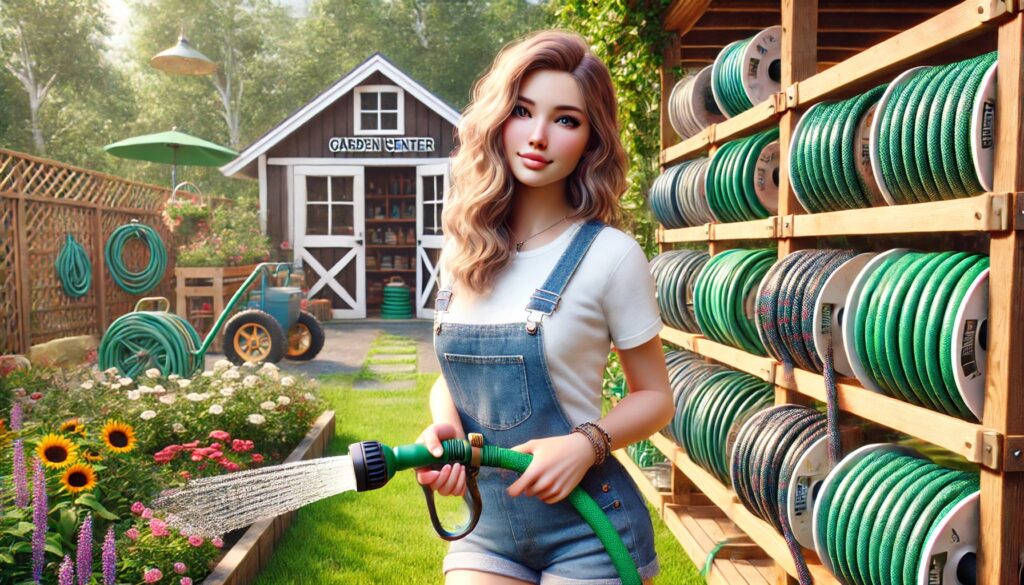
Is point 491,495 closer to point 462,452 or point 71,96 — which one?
point 462,452

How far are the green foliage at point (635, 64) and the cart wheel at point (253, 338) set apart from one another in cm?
421

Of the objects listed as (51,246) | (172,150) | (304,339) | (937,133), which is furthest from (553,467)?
(172,150)

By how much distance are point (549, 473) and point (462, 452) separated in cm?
15

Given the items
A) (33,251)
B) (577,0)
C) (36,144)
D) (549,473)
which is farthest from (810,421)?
(36,144)

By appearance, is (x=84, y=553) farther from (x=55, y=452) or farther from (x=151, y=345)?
(x=151, y=345)

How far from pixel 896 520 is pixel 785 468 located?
565 millimetres

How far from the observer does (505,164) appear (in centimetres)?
185

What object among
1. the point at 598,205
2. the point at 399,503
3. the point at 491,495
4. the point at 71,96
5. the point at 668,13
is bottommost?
the point at 399,503

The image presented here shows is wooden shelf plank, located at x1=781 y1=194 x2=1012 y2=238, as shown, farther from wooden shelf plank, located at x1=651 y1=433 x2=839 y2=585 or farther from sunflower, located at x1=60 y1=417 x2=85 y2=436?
sunflower, located at x1=60 y1=417 x2=85 y2=436

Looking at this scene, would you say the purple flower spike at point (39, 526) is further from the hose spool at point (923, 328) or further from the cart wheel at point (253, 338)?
the cart wheel at point (253, 338)

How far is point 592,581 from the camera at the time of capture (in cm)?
163

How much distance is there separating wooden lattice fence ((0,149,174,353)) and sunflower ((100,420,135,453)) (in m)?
5.32

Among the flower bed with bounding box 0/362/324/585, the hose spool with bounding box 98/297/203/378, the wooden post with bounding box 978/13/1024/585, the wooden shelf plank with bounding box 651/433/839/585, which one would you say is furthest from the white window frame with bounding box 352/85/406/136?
the wooden post with bounding box 978/13/1024/585

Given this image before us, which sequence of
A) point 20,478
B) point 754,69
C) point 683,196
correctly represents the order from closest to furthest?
point 20,478 < point 754,69 < point 683,196
